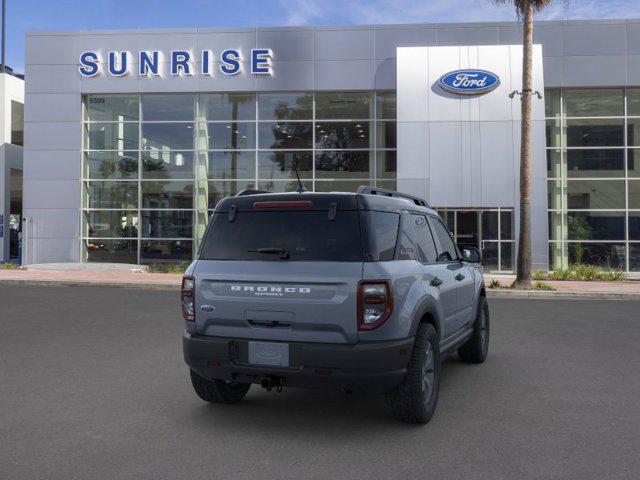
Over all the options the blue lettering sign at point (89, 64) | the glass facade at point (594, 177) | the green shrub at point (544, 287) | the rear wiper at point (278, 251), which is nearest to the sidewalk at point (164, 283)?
the green shrub at point (544, 287)

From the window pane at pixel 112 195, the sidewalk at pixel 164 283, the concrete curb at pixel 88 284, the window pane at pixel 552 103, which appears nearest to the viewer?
the sidewalk at pixel 164 283

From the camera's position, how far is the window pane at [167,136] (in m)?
26.4

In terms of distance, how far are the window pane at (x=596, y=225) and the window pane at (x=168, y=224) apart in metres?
15.6

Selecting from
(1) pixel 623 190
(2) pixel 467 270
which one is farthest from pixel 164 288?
(1) pixel 623 190

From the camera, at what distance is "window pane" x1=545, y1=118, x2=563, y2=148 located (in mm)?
24641

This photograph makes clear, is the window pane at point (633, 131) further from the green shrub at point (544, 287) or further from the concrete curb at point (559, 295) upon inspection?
the concrete curb at point (559, 295)

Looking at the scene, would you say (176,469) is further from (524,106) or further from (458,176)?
(458,176)

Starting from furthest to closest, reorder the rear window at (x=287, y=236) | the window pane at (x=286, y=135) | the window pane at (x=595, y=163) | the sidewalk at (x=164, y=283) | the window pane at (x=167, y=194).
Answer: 1. the window pane at (x=167, y=194)
2. the window pane at (x=286, y=135)
3. the window pane at (x=595, y=163)
4. the sidewalk at (x=164, y=283)
5. the rear window at (x=287, y=236)

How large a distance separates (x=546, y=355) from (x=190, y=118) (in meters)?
21.1

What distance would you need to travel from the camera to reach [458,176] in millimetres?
23297

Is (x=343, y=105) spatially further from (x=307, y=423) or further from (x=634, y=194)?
(x=307, y=423)

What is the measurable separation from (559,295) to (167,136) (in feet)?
57.2

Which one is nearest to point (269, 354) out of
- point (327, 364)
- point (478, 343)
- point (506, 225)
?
point (327, 364)

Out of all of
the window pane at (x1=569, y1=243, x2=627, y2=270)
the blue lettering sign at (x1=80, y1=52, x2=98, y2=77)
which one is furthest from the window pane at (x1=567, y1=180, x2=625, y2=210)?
the blue lettering sign at (x1=80, y1=52, x2=98, y2=77)
